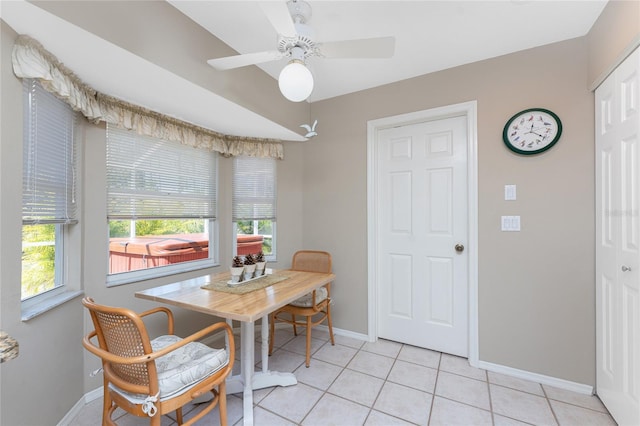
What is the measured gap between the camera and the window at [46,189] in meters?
1.35

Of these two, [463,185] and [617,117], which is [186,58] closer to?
[463,185]

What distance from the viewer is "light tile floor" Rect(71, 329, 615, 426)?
1.61 metres

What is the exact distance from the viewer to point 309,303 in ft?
7.58

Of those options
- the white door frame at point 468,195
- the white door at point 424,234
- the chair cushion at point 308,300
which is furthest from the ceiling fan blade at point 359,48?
the chair cushion at point 308,300

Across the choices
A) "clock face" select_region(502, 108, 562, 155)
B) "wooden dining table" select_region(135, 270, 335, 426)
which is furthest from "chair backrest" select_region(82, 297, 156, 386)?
"clock face" select_region(502, 108, 562, 155)

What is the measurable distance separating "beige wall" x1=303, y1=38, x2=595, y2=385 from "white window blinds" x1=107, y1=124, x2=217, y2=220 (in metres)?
2.05

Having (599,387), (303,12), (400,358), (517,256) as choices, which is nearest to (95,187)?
(303,12)

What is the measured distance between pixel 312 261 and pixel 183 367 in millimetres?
1569

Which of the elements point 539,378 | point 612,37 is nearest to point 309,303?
point 539,378

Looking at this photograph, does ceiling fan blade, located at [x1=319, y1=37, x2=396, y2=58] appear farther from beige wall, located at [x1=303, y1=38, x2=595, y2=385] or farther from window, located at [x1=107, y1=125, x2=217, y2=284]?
window, located at [x1=107, y1=125, x2=217, y2=284]

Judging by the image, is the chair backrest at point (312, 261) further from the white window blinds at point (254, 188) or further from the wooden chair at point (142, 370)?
the wooden chair at point (142, 370)

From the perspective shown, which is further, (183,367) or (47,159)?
(47,159)

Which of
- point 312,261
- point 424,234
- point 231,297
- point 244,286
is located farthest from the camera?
point 312,261

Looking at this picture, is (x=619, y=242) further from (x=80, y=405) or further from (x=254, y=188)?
(x=80, y=405)
